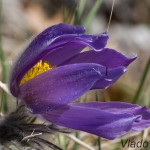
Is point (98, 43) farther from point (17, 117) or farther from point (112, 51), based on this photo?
point (17, 117)

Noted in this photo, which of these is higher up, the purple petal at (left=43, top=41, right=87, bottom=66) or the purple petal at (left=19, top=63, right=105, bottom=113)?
the purple petal at (left=43, top=41, right=87, bottom=66)

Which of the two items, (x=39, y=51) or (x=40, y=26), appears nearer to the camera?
(x=39, y=51)

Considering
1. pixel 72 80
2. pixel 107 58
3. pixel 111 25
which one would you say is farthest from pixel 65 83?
pixel 111 25

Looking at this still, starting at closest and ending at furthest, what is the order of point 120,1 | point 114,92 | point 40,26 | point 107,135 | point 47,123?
point 107,135 → point 47,123 → point 114,92 → point 40,26 → point 120,1

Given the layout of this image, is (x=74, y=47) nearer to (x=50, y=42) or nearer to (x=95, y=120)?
(x=50, y=42)

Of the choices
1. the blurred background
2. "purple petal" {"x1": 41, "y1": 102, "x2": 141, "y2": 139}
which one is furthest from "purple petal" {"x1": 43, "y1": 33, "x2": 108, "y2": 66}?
the blurred background

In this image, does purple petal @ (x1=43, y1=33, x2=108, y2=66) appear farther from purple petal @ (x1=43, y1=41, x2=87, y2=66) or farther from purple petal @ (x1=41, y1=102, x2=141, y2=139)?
purple petal @ (x1=41, y1=102, x2=141, y2=139)

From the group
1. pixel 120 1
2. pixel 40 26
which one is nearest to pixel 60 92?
pixel 40 26
